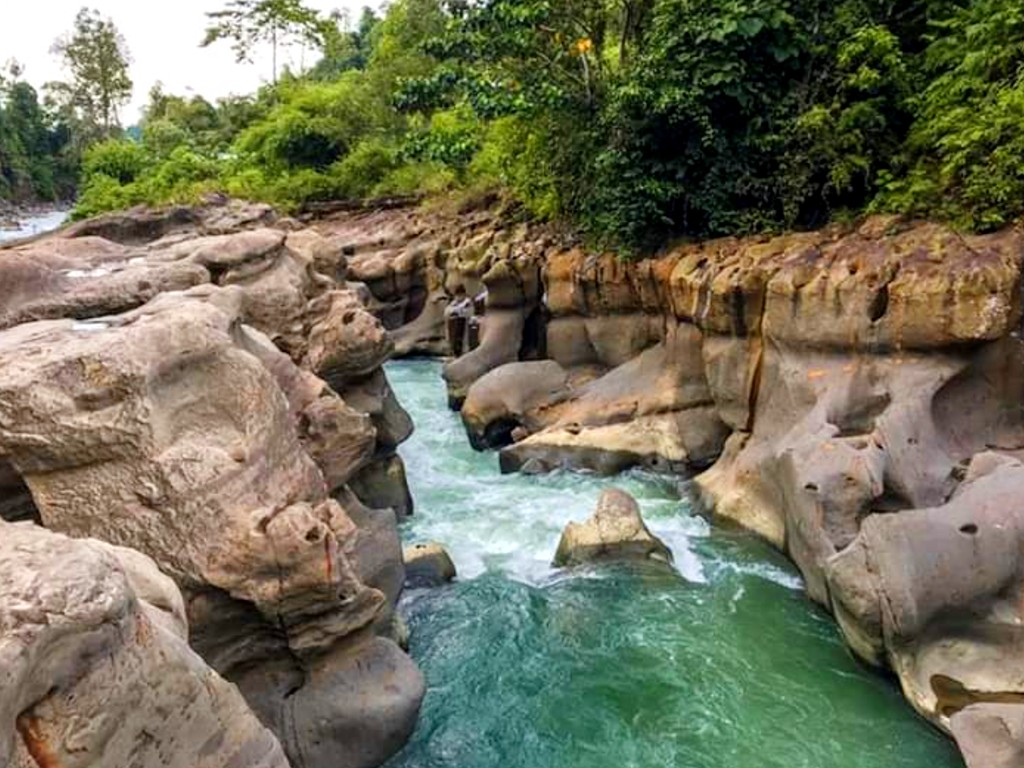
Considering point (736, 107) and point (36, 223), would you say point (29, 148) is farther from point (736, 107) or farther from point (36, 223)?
point (736, 107)

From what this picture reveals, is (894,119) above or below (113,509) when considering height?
above

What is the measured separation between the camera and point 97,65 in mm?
43688

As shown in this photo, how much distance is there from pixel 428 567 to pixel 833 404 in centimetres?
467

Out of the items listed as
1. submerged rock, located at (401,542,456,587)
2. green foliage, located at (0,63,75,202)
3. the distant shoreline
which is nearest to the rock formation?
submerged rock, located at (401,542,456,587)

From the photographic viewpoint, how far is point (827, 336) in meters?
9.65

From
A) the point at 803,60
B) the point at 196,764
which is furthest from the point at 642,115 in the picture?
the point at 196,764

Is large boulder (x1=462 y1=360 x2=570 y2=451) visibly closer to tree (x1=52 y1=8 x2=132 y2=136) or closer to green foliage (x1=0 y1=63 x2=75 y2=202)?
tree (x1=52 y1=8 x2=132 y2=136)

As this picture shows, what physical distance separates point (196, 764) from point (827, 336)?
7908 millimetres

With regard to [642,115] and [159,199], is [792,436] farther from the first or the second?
[159,199]

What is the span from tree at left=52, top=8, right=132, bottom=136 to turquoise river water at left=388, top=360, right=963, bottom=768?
4230 cm

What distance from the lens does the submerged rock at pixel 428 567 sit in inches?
356

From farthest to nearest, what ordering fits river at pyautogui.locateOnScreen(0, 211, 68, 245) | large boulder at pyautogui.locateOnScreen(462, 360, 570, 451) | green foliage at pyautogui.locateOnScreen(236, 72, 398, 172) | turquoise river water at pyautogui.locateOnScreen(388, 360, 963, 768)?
river at pyautogui.locateOnScreen(0, 211, 68, 245) → green foliage at pyautogui.locateOnScreen(236, 72, 398, 172) → large boulder at pyautogui.locateOnScreen(462, 360, 570, 451) → turquoise river water at pyautogui.locateOnScreen(388, 360, 963, 768)

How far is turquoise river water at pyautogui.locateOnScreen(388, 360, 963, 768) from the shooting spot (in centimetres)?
647

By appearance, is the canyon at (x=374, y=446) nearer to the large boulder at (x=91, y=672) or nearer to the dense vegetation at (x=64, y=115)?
the large boulder at (x=91, y=672)
